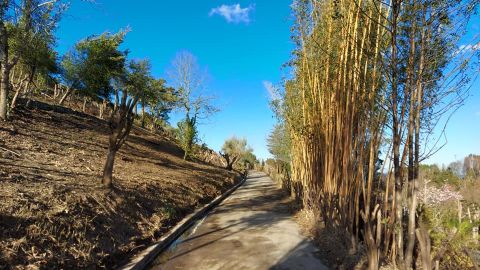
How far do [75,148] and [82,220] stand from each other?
25.0ft

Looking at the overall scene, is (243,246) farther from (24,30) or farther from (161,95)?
(161,95)

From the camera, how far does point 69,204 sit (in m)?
6.07

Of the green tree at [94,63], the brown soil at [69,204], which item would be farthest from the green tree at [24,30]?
the green tree at [94,63]

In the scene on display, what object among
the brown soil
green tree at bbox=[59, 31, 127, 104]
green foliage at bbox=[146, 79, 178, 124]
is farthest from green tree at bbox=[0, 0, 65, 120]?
green foliage at bbox=[146, 79, 178, 124]

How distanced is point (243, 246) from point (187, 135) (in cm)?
1747

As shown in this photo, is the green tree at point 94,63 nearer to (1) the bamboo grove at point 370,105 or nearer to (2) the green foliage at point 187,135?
(2) the green foliage at point 187,135

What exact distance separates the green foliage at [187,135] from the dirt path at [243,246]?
13.3m

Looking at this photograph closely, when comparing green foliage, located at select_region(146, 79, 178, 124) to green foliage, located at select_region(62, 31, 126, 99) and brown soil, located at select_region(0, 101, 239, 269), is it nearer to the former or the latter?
green foliage, located at select_region(62, 31, 126, 99)

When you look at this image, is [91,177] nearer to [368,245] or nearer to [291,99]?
[368,245]

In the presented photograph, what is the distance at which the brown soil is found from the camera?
186 inches

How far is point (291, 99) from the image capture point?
13820 mm

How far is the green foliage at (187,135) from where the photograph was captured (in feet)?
78.4

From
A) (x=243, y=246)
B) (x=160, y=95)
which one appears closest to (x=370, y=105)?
(x=243, y=246)

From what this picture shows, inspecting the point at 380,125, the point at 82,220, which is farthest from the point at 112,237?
the point at 380,125
